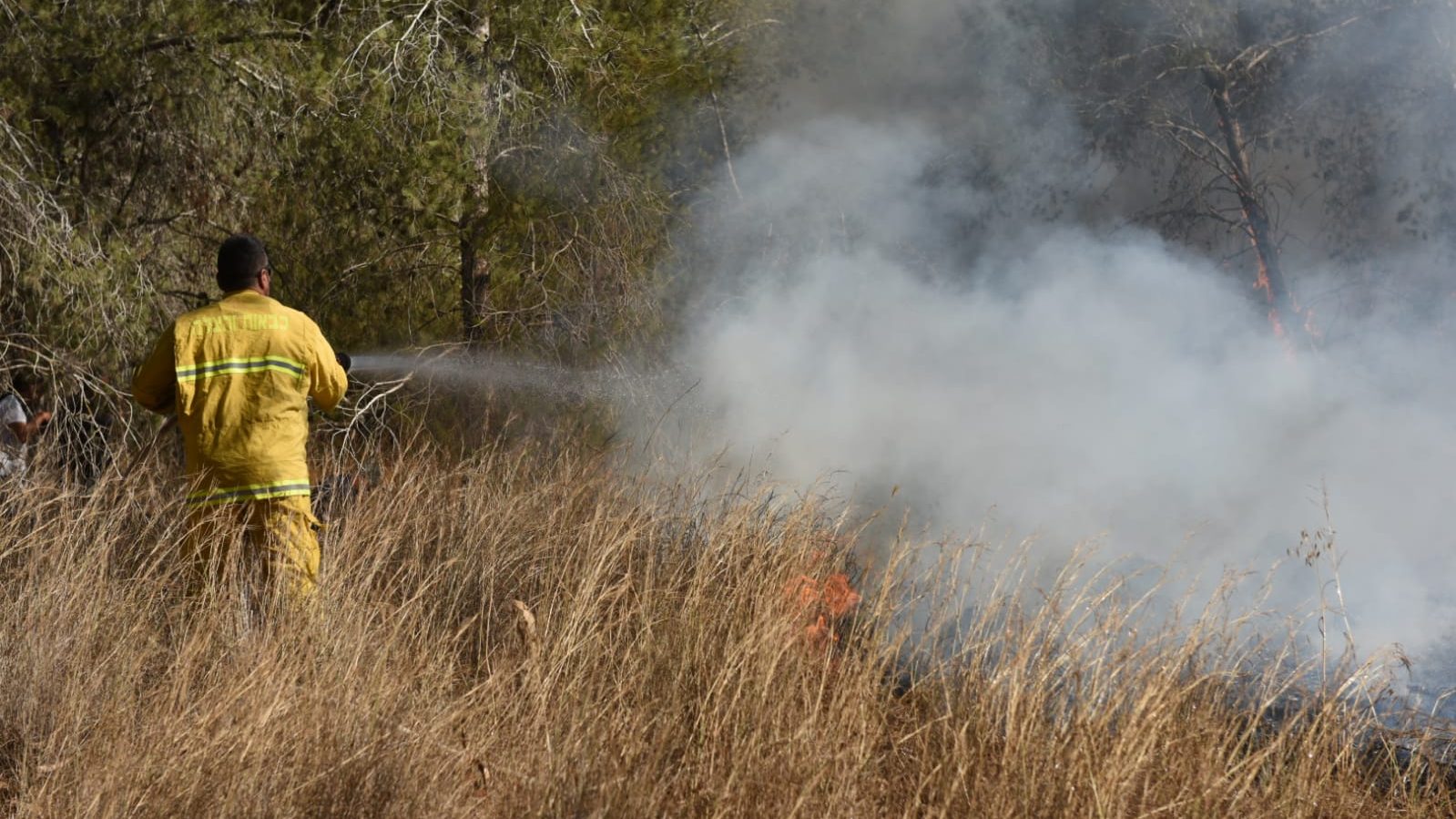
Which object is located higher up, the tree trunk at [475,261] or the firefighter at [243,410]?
the tree trunk at [475,261]

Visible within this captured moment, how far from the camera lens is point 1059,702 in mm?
3510

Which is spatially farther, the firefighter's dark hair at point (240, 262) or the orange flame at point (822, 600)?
the firefighter's dark hair at point (240, 262)

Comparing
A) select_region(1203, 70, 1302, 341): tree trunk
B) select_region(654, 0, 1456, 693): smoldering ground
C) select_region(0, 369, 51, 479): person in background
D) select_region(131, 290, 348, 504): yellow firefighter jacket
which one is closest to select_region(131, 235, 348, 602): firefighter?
select_region(131, 290, 348, 504): yellow firefighter jacket

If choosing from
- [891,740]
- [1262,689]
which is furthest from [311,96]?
[1262,689]

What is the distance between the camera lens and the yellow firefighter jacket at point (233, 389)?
4.34m

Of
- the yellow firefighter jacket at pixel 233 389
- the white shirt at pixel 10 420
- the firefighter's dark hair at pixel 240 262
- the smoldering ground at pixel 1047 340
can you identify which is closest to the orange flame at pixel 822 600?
the smoldering ground at pixel 1047 340

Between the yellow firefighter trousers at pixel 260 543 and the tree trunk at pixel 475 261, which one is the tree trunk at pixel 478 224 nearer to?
the tree trunk at pixel 475 261

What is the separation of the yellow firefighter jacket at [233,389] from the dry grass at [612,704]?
1.25 ft

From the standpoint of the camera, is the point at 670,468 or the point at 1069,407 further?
the point at 1069,407

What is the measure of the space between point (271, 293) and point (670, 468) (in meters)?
2.34

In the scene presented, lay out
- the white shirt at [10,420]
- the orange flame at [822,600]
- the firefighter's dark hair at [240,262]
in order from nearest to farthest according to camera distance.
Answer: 1. the orange flame at [822,600]
2. the firefighter's dark hair at [240,262]
3. the white shirt at [10,420]

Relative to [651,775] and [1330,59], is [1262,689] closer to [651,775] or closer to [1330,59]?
[651,775]

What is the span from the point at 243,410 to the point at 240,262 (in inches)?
19.4

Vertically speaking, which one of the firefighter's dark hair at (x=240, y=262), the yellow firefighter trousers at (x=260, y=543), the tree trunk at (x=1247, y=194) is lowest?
the yellow firefighter trousers at (x=260, y=543)
